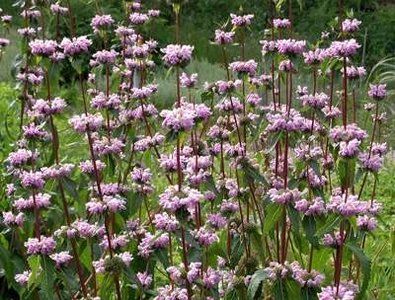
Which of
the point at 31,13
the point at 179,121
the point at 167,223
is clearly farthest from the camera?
the point at 31,13

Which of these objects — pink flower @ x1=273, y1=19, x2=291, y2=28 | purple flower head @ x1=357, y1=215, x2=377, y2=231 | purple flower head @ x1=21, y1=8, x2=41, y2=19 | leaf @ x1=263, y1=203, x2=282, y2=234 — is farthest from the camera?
purple flower head @ x1=21, y1=8, x2=41, y2=19

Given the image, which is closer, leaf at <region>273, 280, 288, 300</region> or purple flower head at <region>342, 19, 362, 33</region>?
leaf at <region>273, 280, 288, 300</region>

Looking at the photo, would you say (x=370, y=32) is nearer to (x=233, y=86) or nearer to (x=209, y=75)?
(x=209, y=75)

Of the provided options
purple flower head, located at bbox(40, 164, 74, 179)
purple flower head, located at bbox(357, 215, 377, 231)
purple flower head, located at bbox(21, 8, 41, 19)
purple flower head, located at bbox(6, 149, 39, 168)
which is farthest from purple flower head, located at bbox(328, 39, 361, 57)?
purple flower head, located at bbox(21, 8, 41, 19)

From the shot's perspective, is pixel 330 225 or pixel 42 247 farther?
pixel 42 247

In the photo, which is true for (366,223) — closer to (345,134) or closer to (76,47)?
(345,134)

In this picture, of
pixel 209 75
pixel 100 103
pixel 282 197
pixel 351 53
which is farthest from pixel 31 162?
pixel 209 75

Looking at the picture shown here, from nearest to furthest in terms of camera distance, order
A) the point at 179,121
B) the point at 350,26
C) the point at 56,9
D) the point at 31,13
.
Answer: the point at 179,121
the point at 350,26
the point at 56,9
the point at 31,13

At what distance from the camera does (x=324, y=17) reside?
35.2ft

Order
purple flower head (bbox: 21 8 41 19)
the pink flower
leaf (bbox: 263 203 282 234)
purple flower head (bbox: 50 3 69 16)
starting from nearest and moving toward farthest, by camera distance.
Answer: leaf (bbox: 263 203 282 234) < the pink flower < purple flower head (bbox: 50 3 69 16) < purple flower head (bbox: 21 8 41 19)

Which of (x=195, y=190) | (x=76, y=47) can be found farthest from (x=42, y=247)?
(x=76, y=47)

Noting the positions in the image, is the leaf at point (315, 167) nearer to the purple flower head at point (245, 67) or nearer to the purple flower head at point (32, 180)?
the purple flower head at point (245, 67)

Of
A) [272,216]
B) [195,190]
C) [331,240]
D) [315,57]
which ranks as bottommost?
[331,240]

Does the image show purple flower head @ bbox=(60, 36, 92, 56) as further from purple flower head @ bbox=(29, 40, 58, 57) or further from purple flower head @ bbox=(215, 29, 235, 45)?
purple flower head @ bbox=(215, 29, 235, 45)
